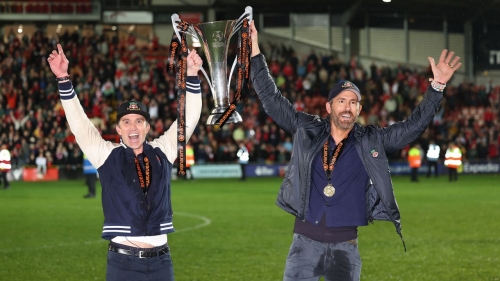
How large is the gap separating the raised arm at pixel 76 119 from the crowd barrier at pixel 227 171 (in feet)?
91.8

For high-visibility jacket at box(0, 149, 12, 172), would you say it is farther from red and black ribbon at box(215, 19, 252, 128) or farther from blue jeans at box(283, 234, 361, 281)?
blue jeans at box(283, 234, 361, 281)

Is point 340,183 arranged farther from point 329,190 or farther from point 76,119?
point 76,119

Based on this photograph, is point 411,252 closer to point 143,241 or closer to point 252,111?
point 143,241

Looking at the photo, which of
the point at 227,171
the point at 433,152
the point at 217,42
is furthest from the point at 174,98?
the point at 217,42

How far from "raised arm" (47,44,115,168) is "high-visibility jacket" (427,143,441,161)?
3057 cm

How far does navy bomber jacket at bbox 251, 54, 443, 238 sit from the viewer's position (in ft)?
22.4

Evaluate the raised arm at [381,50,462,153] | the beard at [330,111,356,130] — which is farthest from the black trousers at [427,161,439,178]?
the beard at [330,111,356,130]

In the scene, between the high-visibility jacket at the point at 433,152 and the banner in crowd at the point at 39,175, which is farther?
the high-visibility jacket at the point at 433,152

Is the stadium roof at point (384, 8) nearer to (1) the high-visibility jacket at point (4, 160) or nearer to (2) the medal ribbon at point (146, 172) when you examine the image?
(1) the high-visibility jacket at point (4, 160)

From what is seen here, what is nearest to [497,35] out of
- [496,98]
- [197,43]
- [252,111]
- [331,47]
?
[496,98]

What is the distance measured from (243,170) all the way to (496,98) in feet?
53.9

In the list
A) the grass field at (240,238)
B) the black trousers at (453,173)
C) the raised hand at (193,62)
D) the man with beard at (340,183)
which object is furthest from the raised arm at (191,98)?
the black trousers at (453,173)

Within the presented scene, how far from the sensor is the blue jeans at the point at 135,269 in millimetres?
6492

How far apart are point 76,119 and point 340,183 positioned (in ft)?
6.87
